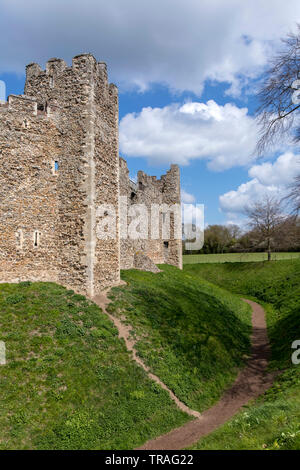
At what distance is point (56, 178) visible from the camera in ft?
46.8

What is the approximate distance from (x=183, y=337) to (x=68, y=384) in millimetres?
5941

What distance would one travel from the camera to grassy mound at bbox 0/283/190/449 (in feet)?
26.4

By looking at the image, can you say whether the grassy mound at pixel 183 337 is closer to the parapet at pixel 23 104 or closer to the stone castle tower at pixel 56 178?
the stone castle tower at pixel 56 178

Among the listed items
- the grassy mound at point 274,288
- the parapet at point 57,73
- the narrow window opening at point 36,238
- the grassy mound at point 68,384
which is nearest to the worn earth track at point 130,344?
the grassy mound at point 68,384

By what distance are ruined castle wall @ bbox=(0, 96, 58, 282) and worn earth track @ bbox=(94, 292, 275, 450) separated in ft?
10.8

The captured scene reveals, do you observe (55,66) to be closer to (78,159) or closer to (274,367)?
(78,159)

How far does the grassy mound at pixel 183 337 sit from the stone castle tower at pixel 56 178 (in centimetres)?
229

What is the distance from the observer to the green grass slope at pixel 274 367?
6866 mm

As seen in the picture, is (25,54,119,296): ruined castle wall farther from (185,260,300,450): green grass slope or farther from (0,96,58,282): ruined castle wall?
(185,260,300,450): green grass slope

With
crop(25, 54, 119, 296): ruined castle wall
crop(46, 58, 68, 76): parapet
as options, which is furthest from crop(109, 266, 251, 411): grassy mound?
crop(46, 58, 68, 76): parapet

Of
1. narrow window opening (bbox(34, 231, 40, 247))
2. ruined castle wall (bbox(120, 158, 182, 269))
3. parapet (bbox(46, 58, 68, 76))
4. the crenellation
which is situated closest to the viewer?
narrow window opening (bbox(34, 231, 40, 247))
